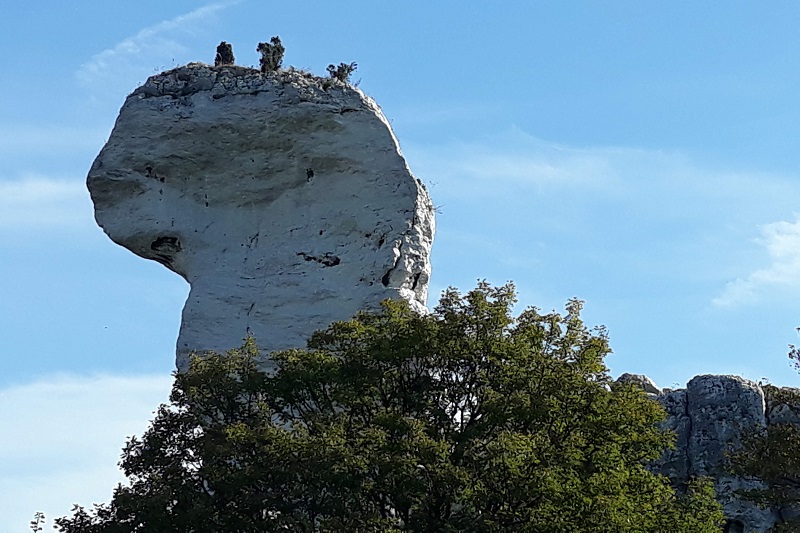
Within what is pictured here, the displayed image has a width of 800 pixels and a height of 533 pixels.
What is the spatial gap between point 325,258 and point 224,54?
19.2ft

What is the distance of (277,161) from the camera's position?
30359 mm

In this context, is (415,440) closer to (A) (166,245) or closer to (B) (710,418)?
(A) (166,245)

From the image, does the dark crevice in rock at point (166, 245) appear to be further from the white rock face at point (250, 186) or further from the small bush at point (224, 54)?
the small bush at point (224, 54)

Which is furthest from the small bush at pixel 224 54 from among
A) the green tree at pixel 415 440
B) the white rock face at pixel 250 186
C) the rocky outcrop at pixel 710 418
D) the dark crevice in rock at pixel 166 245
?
the rocky outcrop at pixel 710 418

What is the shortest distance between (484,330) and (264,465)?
14.4 feet

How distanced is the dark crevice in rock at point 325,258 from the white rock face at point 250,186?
3 centimetres

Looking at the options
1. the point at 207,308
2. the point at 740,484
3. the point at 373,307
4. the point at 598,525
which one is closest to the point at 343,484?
the point at 598,525

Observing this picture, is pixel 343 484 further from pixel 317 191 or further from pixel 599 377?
pixel 317 191

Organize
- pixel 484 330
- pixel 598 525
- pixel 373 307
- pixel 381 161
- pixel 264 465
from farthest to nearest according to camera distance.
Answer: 1. pixel 381 161
2. pixel 373 307
3. pixel 484 330
4. pixel 264 465
5. pixel 598 525

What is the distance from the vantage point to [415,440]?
68.2 ft

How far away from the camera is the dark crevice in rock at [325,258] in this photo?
2920 cm

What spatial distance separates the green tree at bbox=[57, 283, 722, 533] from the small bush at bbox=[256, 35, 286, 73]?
881 cm

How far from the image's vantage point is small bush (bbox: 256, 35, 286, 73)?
30.9 metres

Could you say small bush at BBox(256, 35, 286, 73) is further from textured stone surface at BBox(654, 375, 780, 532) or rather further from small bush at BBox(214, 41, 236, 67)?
textured stone surface at BBox(654, 375, 780, 532)
